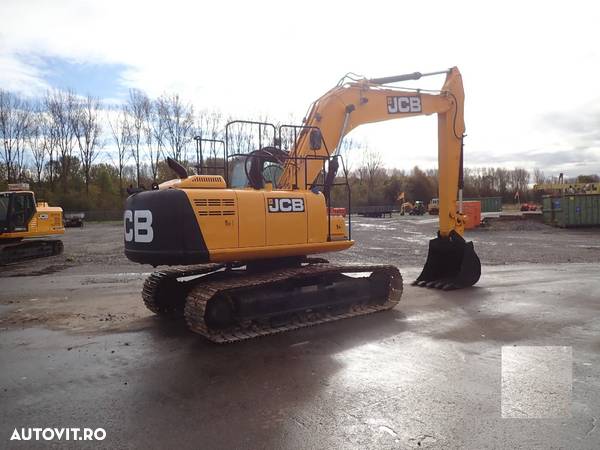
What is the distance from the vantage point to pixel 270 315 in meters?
6.75

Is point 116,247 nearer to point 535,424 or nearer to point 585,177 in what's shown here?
point 535,424

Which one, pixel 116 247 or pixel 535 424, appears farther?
pixel 116 247

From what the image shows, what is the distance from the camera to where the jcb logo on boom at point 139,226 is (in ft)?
20.4

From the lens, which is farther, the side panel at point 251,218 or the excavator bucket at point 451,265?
the excavator bucket at point 451,265

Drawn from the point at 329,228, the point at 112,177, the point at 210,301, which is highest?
the point at 112,177

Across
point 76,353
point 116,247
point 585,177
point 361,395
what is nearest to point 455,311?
point 361,395

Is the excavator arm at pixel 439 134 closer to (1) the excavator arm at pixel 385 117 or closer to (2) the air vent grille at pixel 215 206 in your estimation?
(1) the excavator arm at pixel 385 117

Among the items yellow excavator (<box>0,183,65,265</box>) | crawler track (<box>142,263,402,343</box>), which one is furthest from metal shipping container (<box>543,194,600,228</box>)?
yellow excavator (<box>0,183,65,265</box>)

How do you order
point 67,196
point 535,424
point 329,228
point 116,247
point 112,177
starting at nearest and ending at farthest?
point 535,424
point 329,228
point 116,247
point 67,196
point 112,177

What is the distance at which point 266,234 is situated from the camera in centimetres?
675

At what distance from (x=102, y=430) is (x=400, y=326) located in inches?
171

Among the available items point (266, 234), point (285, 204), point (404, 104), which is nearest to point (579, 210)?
point (404, 104)

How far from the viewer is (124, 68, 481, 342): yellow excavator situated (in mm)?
6176

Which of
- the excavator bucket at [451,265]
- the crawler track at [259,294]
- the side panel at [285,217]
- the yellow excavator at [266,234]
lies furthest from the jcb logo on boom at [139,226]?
the excavator bucket at [451,265]
